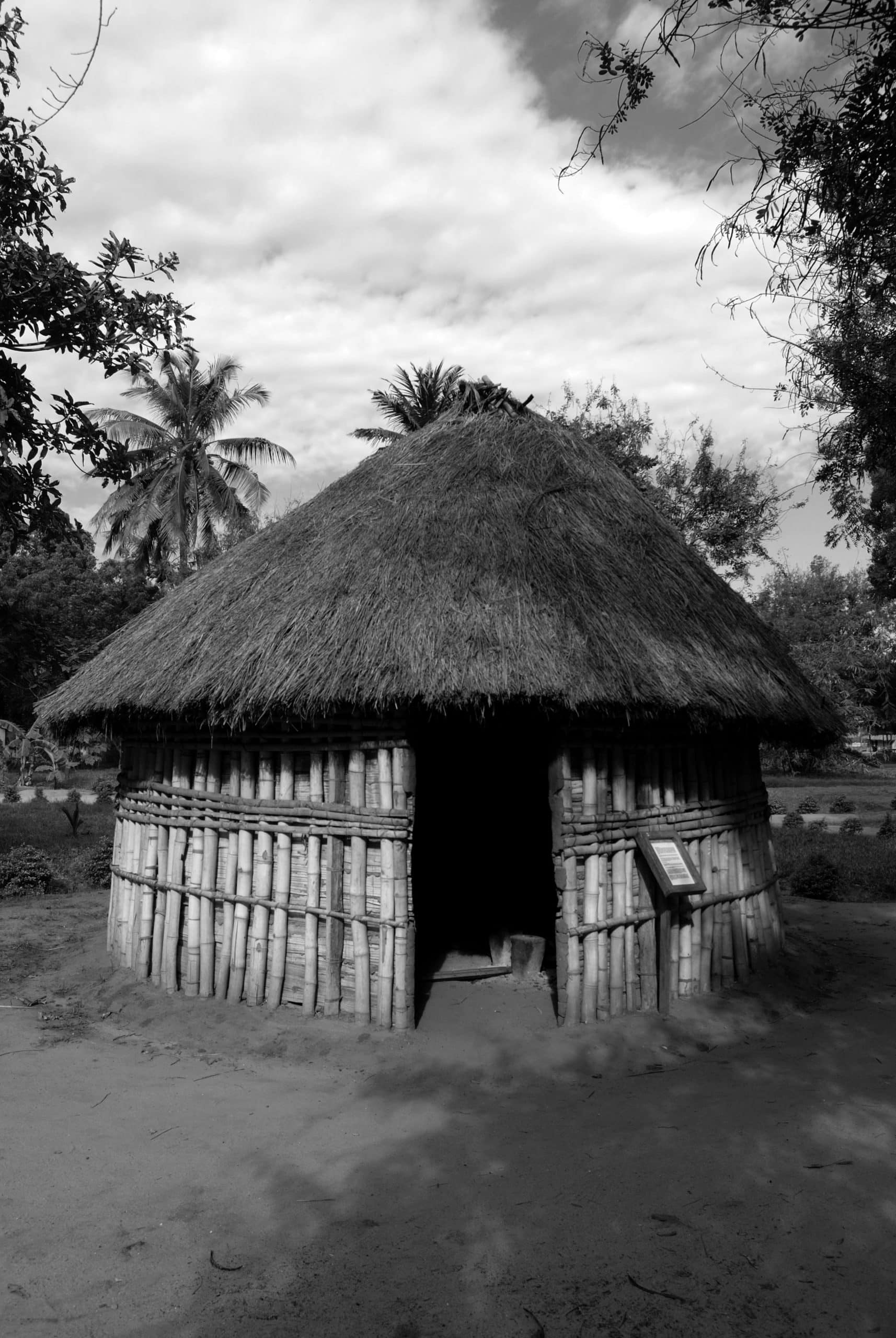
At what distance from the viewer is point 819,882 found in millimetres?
12164

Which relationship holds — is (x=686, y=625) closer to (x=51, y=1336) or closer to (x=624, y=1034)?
(x=624, y=1034)

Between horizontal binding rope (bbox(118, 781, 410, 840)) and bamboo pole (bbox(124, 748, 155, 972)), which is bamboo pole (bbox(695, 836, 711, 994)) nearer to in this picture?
horizontal binding rope (bbox(118, 781, 410, 840))

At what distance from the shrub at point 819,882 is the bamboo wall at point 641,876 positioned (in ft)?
15.2

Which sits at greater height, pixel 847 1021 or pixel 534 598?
pixel 534 598

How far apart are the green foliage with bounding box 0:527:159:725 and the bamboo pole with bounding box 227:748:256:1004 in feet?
85.0

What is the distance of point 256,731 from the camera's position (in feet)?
22.8

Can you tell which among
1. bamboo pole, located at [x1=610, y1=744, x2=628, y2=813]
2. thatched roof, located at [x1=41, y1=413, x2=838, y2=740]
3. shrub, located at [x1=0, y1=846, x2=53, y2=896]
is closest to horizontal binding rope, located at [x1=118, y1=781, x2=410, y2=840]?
thatched roof, located at [x1=41, y1=413, x2=838, y2=740]

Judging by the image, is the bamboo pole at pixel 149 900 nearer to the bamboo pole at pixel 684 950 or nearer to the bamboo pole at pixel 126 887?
the bamboo pole at pixel 126 887

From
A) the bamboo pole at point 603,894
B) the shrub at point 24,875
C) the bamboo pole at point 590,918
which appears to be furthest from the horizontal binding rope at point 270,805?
the shrub at point 24,875

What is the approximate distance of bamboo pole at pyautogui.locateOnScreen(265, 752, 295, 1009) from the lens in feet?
21.7

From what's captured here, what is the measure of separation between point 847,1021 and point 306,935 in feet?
13.7

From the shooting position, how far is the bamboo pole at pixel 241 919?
22.4 ft

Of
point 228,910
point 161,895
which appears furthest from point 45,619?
point 228,910

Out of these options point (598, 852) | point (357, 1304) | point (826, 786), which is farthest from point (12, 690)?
point (357, 1304)
